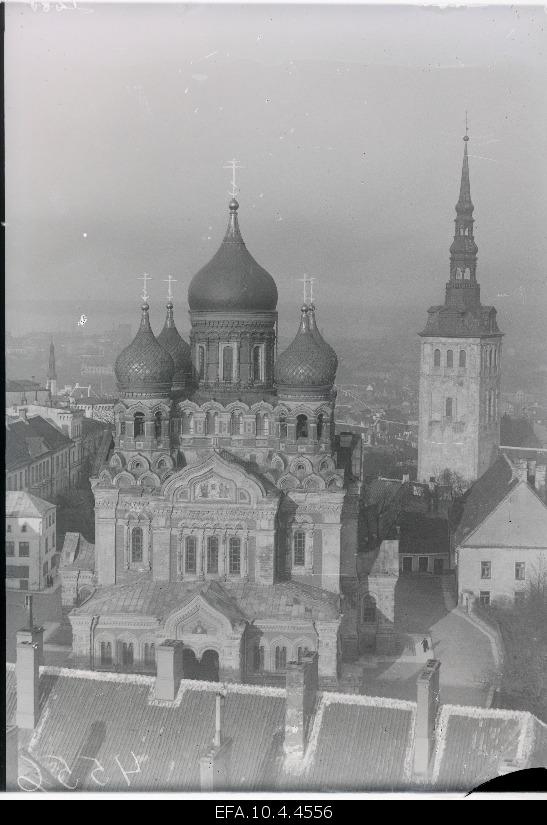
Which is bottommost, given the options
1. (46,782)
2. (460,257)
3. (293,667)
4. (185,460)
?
(46,782)

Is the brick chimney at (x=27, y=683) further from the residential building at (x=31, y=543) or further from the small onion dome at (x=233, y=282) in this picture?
the small onion dome at (x=233, y=282)

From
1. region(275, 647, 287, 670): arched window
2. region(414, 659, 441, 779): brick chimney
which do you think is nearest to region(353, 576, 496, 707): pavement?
region(275, 647, 287, 670): arched window

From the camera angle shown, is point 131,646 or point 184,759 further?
point 131,646

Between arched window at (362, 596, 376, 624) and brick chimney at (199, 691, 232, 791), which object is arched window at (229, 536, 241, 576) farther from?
brick chimney at (199, 691, 232, 791)

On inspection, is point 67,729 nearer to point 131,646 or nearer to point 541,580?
point 131,646

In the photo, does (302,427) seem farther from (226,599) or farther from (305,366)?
(226,599)

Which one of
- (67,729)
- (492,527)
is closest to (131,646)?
(67,729)
